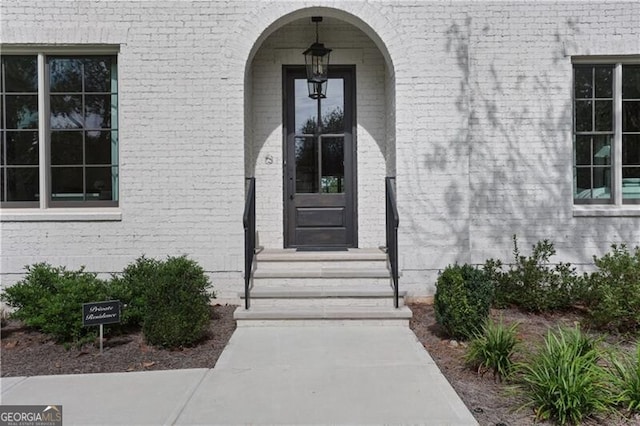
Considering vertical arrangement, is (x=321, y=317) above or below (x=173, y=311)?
below

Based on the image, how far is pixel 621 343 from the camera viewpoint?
16.3 feet

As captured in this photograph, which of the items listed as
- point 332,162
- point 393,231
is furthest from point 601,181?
point 332,162

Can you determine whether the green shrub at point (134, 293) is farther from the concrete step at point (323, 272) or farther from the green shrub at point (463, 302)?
the green shrub at point (463, 302)

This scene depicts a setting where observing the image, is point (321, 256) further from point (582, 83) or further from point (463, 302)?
point (582, 83)

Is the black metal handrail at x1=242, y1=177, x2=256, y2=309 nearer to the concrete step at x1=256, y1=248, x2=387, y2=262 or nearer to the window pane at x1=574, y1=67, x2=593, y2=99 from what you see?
the concrete step at x1=256, y1=248, x2=387, y2=262

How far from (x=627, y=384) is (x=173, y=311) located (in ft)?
12.6

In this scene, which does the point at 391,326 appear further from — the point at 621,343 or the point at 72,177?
the point at 72,177

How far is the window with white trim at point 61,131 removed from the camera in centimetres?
657

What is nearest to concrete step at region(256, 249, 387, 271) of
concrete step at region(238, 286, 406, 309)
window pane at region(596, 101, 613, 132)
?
concrete step at region(238, 286, 406, 309)

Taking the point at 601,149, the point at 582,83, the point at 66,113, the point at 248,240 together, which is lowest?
the point at 248,240

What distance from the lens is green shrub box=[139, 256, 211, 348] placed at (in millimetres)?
4723

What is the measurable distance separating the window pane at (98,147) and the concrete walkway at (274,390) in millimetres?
3341

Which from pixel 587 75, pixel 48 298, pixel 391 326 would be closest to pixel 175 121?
pixel 48 298

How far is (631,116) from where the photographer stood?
267 inches
